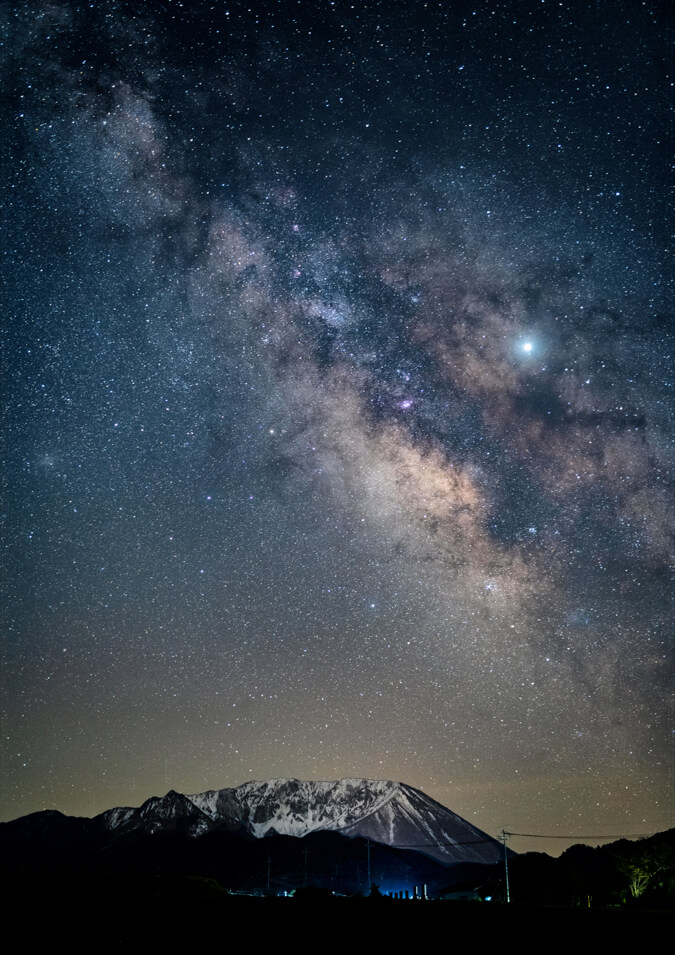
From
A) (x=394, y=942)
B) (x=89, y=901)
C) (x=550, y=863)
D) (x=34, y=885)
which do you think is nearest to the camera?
(x=394, y=942)

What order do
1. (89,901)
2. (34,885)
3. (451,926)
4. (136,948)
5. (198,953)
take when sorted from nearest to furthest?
(198,953), (136,948), (451,926), (89,901), (34,885)

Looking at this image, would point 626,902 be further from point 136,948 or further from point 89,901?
point 136,948

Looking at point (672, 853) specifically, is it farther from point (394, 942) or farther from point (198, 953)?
point (198, 953)

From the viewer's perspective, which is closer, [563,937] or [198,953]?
[198,953]

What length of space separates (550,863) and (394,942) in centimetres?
9322

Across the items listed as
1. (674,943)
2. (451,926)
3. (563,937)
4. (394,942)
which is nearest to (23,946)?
(394,942)

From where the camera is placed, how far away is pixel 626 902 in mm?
57250

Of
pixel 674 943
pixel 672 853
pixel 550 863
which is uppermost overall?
pixel 674 943

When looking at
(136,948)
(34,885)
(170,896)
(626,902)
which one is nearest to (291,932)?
(136,948)

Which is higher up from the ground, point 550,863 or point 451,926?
point 451,926

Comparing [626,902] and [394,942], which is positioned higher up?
[394,942]

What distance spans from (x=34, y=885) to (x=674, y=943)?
35479 millimetres

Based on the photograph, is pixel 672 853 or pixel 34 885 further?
pixel 672 853

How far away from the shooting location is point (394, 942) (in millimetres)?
18016
